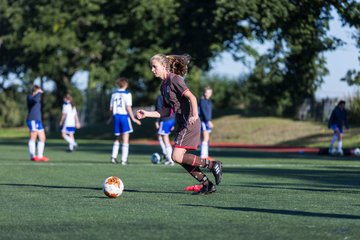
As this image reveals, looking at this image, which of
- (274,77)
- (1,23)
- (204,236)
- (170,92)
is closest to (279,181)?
(170,92)

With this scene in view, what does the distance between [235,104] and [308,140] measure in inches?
1105

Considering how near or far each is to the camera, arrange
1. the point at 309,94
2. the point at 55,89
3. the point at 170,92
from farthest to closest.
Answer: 1. the point at 55,89
2. the point at 309,94
3. the point at 170,92

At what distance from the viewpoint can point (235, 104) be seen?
71.6m

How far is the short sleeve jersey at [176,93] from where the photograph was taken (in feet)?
42.7

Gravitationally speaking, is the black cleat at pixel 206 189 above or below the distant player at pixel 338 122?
below

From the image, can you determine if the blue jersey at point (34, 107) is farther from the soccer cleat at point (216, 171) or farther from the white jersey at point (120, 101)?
the soccer cleat at point (216, 171)

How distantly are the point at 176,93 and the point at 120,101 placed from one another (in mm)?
10457

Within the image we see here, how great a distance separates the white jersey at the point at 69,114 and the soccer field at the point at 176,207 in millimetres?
15565

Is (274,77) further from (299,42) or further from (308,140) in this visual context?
(308,140)

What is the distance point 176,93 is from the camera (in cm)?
1314

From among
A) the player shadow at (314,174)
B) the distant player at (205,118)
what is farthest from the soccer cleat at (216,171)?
the distant player at (205,118)

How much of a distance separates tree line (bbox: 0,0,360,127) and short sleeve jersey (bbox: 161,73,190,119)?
2809 cm

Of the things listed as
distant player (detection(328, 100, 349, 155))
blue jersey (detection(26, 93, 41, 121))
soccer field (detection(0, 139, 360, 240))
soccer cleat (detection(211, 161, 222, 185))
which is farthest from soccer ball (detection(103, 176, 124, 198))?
distant player (detection(328, 100, 349, 155))

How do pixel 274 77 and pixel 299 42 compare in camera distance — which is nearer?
pixel 299 42
